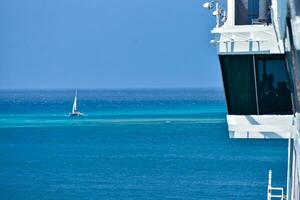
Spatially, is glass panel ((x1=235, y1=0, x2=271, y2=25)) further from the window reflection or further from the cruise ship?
the window reflection

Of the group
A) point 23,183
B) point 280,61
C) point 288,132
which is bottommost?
point 23,183

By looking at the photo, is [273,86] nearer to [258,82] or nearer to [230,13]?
Result: [258,82]

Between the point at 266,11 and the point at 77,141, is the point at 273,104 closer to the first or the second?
the point at 266,11

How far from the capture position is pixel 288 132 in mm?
9891

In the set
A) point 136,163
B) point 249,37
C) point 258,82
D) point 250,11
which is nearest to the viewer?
point 249,37

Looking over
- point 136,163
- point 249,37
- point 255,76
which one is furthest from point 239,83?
point 136,163

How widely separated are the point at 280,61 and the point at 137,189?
5962cm

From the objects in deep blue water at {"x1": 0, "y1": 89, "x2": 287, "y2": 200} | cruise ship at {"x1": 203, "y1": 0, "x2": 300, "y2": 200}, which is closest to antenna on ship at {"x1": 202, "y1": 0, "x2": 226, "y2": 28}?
cruise ship at {"x1": 203, "y1": 0, "x2": 300, "y2": 200}

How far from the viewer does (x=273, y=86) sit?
9.84 m

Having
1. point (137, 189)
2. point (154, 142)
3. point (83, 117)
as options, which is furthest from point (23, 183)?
point (83, 117)

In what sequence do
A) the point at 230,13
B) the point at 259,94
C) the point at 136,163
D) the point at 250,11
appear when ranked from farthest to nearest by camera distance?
the point at 136,163 < the point at 250,11 < the point at 230,13 < the point at 259,94

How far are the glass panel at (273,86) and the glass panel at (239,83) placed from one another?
0.09m

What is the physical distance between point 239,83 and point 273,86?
368 mm

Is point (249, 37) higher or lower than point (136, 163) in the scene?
higher
